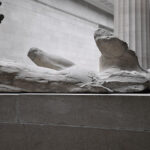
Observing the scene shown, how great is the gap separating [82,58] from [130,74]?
9963 mm

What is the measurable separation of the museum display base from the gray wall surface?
656 centimetres

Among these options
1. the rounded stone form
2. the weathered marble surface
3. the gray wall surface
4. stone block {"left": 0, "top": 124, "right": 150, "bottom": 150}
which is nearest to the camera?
stone block {"left": 0, "top": 124, "right": 150, "bottom": 150}

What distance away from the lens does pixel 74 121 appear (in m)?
2.44

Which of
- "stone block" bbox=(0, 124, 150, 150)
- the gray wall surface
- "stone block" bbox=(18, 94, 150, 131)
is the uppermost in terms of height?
the gray wall surface

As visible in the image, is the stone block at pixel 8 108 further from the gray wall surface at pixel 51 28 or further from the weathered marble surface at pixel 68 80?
the gray wall surface at pixel 51 28

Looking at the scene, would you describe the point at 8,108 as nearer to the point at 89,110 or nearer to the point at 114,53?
the point at 89,110

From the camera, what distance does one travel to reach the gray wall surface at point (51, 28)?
9258 millimetres

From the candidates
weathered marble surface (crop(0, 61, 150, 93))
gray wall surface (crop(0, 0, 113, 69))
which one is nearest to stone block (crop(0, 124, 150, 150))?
weathered marble surface (crop(0, 61, 150, 93))

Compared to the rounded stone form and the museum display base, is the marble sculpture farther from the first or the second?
the museum display base

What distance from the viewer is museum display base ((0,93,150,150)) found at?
7.43 feet

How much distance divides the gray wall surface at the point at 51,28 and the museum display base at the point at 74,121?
21.5 ft

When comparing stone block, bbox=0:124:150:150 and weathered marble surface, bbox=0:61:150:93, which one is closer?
stone block, bbox=0:124:150:150

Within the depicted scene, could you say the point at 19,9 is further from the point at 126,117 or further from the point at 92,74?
the point at 126,117

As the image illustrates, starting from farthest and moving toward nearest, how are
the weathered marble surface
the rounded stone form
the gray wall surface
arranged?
the gray wall surface < the rounded stone form < the weathered marble surface
